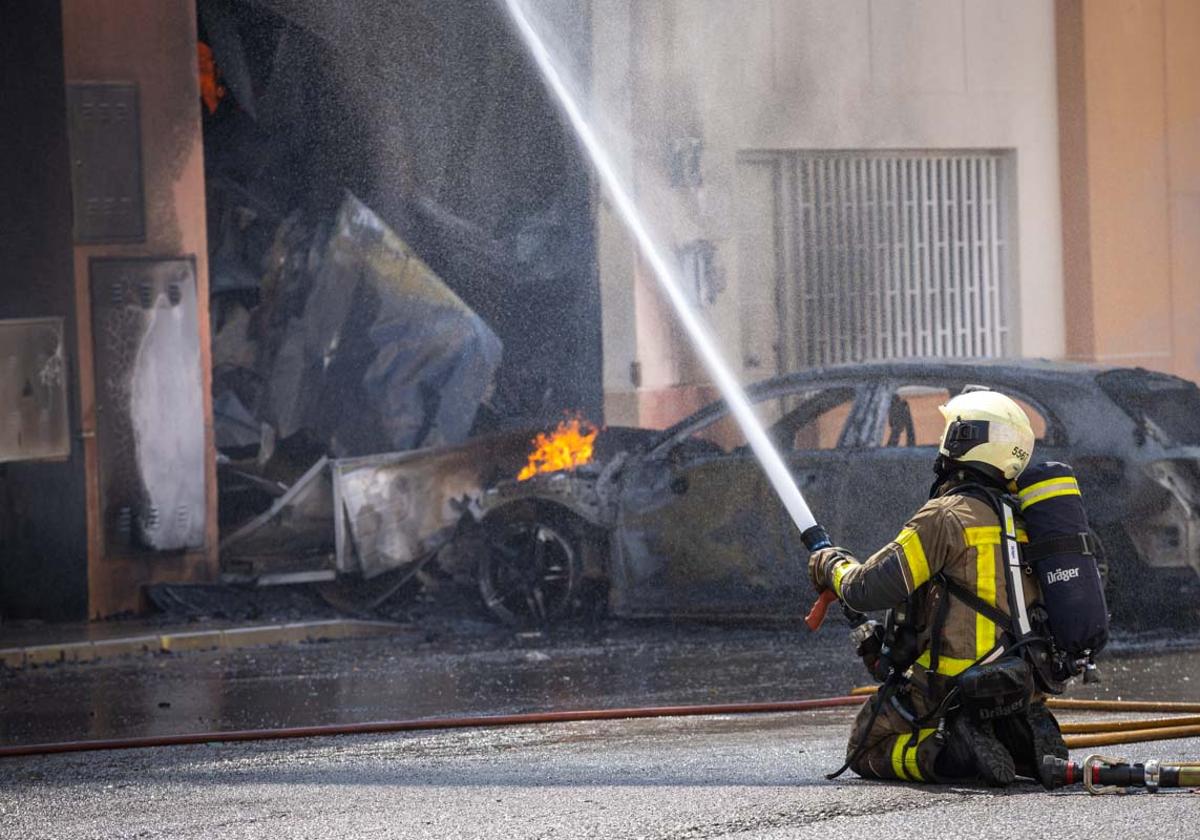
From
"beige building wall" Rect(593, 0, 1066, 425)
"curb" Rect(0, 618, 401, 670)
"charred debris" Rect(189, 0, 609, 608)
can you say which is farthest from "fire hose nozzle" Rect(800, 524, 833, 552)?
"charred debris" Rect(189, 0, 609, 608)

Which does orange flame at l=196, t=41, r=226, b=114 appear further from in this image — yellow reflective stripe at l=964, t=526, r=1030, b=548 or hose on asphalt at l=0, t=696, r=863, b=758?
yellow reflective stripe at l=964, t=526, r=1030, b=548

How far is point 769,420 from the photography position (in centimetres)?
1065

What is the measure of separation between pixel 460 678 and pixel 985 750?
406cm

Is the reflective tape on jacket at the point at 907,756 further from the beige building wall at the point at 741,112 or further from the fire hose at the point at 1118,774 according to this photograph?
the beige building wall at the point at 741,112

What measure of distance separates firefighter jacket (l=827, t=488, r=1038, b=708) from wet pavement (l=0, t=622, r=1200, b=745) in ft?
8.55

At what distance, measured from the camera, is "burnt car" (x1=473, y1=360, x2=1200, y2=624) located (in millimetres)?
9500

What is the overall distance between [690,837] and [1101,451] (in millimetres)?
4808

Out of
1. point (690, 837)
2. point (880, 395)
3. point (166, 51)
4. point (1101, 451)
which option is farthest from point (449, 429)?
point (690, 837)

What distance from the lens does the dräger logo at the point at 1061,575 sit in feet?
19.1

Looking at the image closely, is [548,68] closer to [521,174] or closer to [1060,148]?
[521,174]

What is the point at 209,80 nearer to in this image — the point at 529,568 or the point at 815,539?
the point at 529,568

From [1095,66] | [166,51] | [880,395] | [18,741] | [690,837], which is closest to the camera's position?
[690,837]

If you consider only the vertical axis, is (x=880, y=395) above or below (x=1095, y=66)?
below

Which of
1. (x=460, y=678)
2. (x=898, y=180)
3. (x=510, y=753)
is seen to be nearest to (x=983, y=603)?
(x=510, y=753)
